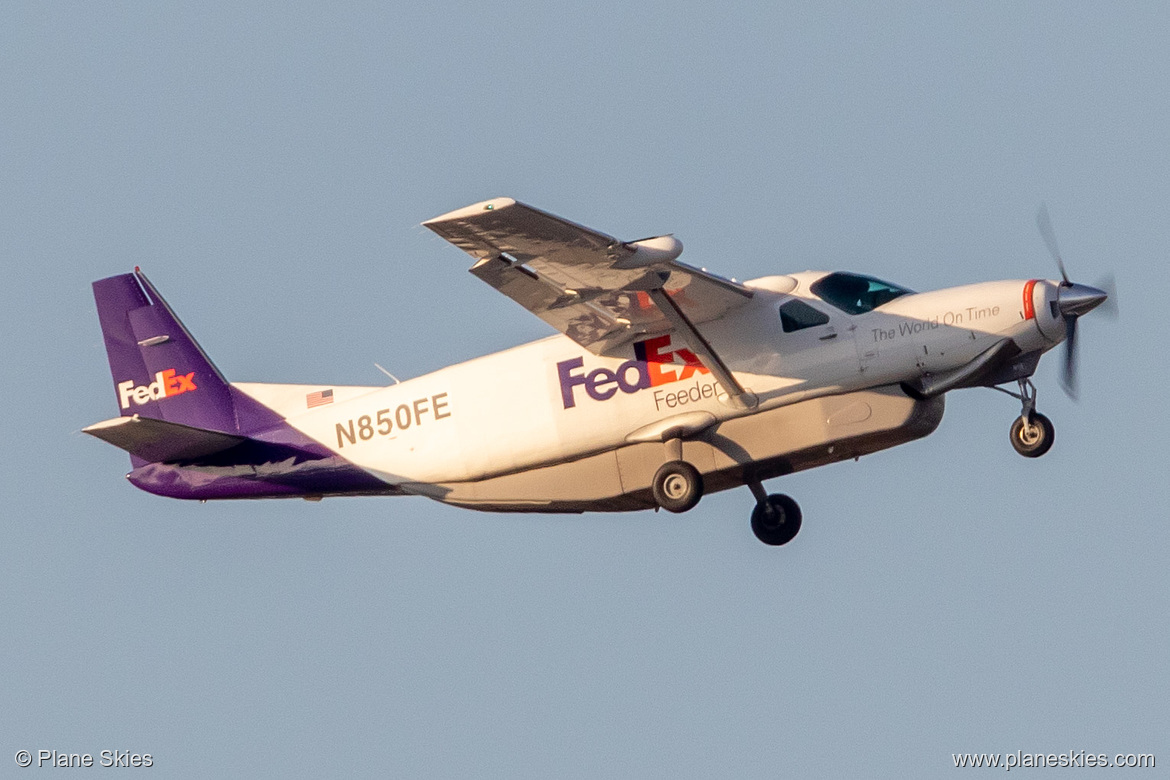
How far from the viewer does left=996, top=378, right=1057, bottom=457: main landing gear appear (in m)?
21.2

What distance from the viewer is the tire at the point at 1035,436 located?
2114cm

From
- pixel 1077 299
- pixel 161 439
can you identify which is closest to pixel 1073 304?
pixel 1077 299

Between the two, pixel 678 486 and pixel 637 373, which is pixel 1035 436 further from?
pixel 637 373

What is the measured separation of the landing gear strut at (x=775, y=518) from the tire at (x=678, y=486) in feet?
6.06

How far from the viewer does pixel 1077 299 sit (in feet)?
68.2

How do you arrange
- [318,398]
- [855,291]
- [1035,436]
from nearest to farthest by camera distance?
[1035,436]
[855,291]
[318,398]

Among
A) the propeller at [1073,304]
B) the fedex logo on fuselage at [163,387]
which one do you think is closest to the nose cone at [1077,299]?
the propeller at [1073,304]

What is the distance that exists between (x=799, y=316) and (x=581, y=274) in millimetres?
2871

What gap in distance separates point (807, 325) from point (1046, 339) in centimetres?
279

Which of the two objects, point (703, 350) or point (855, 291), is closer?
point (703, 350)

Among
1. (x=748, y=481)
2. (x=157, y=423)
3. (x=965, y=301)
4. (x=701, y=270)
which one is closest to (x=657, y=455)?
(x=748, y=481)

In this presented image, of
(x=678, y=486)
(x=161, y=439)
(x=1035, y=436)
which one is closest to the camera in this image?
(x=1035, y=436)

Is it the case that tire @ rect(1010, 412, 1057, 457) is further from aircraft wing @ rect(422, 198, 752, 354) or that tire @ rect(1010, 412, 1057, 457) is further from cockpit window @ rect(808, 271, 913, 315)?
aircraft wing @ rect(422, 198, 752, 354)

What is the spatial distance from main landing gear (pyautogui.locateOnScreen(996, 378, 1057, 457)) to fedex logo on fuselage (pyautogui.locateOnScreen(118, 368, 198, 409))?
11113mm
